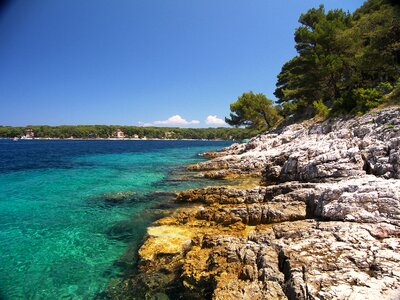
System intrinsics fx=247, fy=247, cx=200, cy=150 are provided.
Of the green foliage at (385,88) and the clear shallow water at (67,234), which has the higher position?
the green foliage at (385,88)

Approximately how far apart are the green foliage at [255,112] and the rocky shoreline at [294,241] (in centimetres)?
4785

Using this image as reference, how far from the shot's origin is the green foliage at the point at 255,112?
2522 inches

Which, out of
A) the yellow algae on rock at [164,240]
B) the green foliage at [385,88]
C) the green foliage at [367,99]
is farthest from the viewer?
the green foliage at [385,88]

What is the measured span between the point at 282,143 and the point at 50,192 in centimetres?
2936

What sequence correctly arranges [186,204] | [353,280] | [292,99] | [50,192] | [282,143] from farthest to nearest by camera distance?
Result: [292,99]
[282,143]
[50,192]
[186,204]
[353,280]

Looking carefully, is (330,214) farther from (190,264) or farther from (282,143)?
(282,143)

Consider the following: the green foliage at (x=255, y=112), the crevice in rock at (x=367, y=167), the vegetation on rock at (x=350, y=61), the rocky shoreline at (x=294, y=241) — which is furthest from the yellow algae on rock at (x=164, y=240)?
the green foliage at (x=255, y=112)

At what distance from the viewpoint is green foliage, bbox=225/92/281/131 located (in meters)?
64.1

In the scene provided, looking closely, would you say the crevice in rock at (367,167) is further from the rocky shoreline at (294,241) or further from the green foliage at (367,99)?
the green foliage at (367,99)

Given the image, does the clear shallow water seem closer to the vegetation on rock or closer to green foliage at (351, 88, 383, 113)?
green foliage at (351, 88, 383, 113)

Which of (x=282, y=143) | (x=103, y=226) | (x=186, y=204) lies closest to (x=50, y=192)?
(x=103, y=226)

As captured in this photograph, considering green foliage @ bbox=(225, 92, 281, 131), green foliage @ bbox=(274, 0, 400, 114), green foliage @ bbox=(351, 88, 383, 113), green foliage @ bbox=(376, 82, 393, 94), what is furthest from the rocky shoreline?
green foliage @ bbox=(225, 92, 281, 131)

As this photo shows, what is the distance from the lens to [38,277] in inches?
411

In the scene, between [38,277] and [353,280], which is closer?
[353,280]
